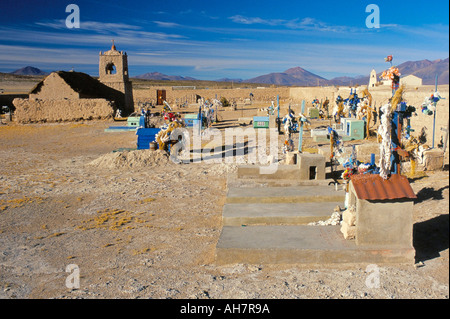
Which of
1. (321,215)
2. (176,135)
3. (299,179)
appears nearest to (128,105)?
(176,135)

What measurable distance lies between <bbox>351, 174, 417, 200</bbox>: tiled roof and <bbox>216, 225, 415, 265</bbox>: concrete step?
86 cm

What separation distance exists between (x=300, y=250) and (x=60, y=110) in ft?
84.0

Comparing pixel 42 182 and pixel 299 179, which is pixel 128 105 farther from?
pixel 299 179

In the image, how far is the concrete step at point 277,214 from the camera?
7.90 meters

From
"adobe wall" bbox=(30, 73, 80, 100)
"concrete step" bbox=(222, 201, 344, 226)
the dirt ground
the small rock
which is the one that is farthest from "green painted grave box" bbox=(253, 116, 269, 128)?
the small rock

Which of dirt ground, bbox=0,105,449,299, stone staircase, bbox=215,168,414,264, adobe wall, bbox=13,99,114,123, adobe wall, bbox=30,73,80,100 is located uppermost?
adobe wall, bbox=30,73,80,100

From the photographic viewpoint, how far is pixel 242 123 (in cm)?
2531

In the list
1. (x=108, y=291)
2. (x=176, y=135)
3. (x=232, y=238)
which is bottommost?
(x=108, y=291)

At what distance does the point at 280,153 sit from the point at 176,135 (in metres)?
4.28

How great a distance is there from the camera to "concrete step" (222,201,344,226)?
7898mm

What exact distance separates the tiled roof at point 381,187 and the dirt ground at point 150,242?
1.11 meters

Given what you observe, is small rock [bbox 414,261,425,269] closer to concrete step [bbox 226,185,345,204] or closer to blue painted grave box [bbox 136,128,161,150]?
concrete step [bbox 226,185,345,204]

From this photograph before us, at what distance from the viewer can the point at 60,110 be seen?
2761 centimetres

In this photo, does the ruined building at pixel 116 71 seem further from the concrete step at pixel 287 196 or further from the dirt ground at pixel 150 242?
the concrete step at pixel 287 196
